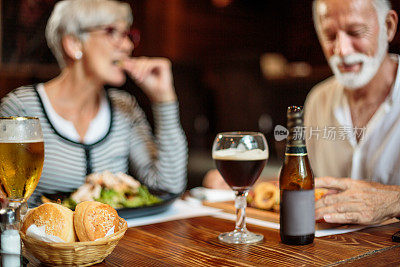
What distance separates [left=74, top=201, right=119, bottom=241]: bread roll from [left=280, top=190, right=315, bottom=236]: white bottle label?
0.36 metres

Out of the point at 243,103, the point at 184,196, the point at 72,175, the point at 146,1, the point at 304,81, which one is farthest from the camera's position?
the point at 243,103

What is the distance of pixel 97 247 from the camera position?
0.80 metres

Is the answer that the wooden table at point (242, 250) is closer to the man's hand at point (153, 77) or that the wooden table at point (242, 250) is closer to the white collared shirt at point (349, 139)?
the white collared shirt at point (349, 139)

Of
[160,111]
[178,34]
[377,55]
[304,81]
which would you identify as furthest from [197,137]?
[377,55]

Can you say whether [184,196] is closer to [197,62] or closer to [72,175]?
[72,175]

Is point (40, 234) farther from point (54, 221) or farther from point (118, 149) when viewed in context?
point (118, 149)

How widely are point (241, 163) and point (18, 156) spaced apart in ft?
1.57

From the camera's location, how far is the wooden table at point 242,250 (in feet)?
2.82

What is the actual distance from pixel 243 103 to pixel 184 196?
2.94 metres

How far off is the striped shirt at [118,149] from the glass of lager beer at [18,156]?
1163mm

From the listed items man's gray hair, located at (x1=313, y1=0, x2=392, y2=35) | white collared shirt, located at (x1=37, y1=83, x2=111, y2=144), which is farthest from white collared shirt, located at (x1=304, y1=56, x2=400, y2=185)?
white collared shirt, located at (x1=37, y1=83, x2=111, y2=144)

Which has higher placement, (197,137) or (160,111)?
(160,111)

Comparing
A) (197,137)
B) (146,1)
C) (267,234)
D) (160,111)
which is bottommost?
(197,137)

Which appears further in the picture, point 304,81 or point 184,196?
point 304,81
